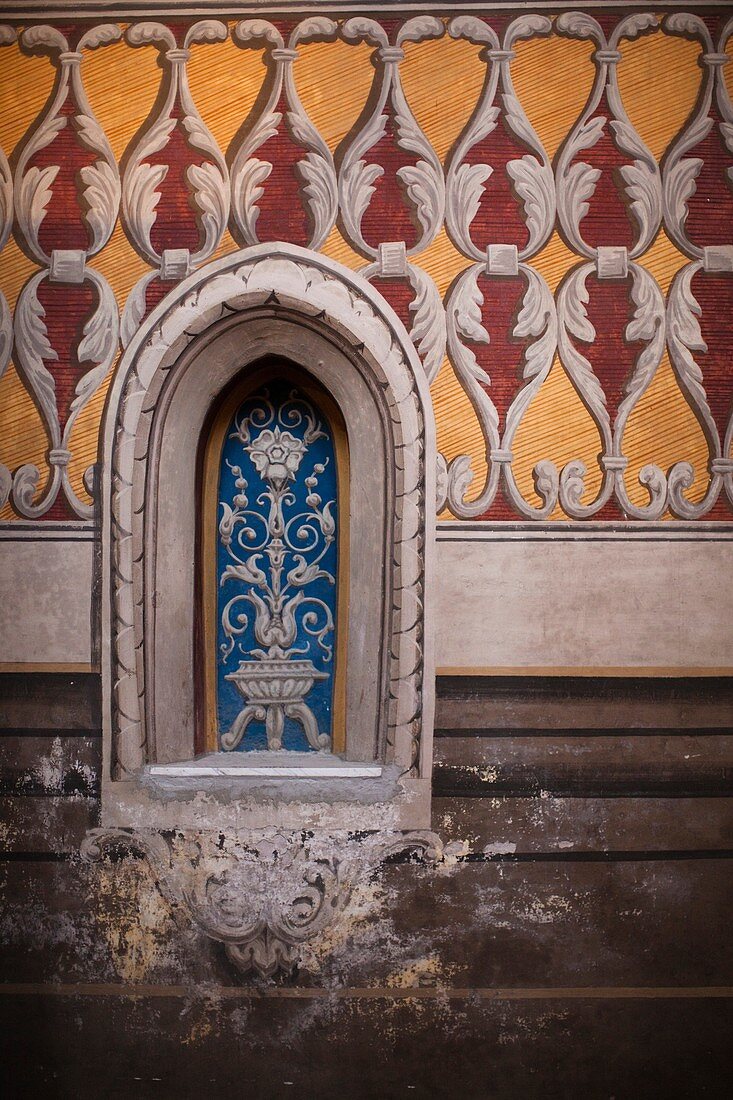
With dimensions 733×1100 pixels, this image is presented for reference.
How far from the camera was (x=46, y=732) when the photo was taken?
2.74 m

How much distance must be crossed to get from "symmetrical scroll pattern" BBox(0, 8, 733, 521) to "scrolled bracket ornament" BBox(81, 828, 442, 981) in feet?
3.51

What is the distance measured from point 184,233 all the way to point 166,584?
1.09 metres

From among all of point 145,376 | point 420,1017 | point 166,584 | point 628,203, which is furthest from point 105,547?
point 628,203

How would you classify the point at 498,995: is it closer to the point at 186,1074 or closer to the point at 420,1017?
the point at 420,1017

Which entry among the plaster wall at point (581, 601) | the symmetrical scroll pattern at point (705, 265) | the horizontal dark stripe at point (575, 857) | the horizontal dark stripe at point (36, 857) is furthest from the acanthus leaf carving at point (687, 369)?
the horizontal dark stripe at point (36, 857)

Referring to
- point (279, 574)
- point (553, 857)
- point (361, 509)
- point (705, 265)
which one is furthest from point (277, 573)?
point (705, 265)

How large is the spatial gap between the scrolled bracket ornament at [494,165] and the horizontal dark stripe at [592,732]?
1444mm

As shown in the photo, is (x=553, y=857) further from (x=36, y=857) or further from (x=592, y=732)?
(x=36, y=857)

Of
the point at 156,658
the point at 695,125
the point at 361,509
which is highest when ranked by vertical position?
the point at 695,125

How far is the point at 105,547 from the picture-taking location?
107 inches

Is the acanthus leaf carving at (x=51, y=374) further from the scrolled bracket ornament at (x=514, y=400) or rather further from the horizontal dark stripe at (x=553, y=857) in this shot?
the horizontal dark stripe at (x=553, y=857)

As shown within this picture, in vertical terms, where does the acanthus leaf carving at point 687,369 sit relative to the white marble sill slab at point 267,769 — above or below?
above

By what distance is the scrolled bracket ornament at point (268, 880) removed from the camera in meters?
2.69

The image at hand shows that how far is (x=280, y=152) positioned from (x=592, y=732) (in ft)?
6.63
